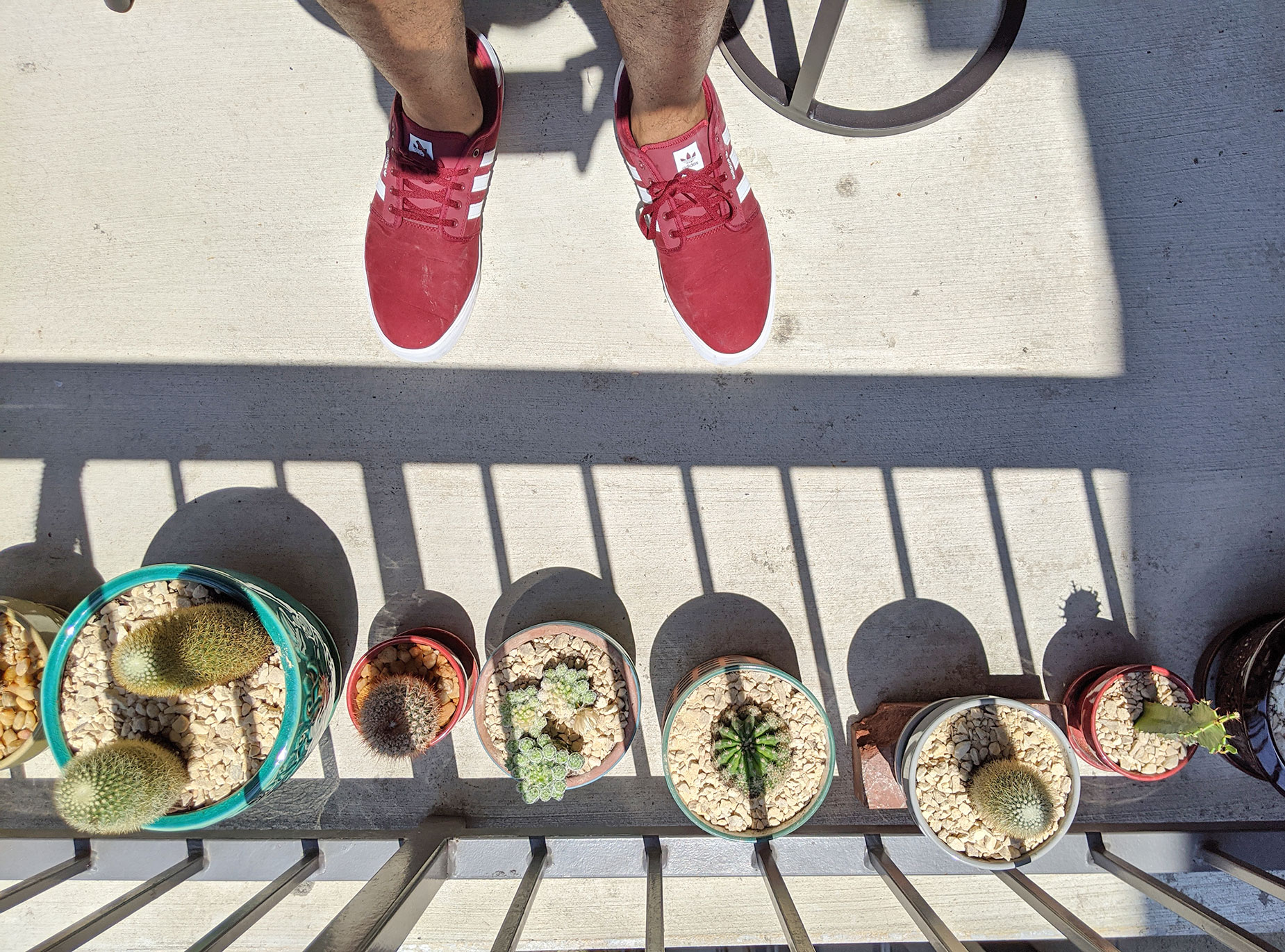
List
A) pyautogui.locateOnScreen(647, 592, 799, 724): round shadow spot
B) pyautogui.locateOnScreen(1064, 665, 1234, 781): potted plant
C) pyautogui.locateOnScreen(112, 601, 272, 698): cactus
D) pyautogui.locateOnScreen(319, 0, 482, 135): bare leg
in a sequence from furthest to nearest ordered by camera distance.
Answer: pyautogui.locateOnScreen(647, 592, 799, 724): round shadow spot
pyautogui.locateOnScreen(1064, 665, 1234, 781): potted plant
pyautogui.locateOnScreen(112, 601, 272, 698): cactus
pyautogui.locateOnScreen(319, 0, 482, 135): bare leg

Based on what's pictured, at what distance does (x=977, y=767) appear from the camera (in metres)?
1.46

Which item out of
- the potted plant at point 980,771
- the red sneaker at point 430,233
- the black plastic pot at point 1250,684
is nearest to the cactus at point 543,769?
the potted plant at point 980,771

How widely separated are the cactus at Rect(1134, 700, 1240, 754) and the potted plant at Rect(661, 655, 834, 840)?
2.13 ft

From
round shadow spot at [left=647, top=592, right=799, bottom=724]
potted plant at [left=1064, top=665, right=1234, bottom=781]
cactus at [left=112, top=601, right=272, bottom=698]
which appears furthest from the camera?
round shadow spot at [left=647, top=592, right=799, bottom=724]

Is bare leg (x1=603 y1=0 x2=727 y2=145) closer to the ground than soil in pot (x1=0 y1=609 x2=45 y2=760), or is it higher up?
higher up

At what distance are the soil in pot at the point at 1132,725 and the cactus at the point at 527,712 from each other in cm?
124

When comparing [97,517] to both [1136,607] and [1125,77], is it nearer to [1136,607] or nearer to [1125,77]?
[1136,607]

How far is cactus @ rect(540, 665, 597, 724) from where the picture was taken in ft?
4.70

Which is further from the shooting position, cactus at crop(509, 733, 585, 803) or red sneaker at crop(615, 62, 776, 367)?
red sneaker at crop(615, 62, 776, 367)

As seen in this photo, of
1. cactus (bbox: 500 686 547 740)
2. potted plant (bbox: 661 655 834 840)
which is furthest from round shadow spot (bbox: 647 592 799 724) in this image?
cactus (bbox: 500 686 547 740)

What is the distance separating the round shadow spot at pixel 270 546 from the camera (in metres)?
1.66

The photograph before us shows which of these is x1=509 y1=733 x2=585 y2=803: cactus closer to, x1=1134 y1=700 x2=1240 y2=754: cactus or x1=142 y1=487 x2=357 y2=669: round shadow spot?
x1=142 y1=487 x2=357 y2=669: round shadow spot

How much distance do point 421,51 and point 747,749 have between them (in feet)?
4.88

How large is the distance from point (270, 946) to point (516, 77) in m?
2.28
